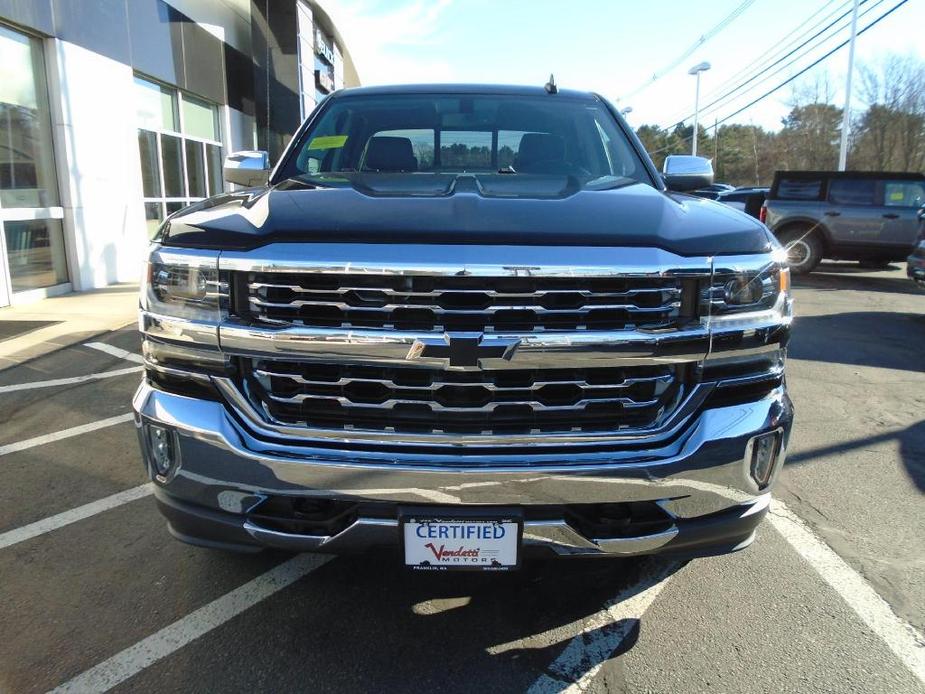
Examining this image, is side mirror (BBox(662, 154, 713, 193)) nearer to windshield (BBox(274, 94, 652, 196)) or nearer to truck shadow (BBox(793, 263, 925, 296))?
windshield (BBox(274, 94, 652, 196))

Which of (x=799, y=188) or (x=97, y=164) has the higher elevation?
(x=97, y=164)

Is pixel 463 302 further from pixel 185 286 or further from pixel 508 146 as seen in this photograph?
pixel 508 146

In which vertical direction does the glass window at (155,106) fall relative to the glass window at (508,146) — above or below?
above

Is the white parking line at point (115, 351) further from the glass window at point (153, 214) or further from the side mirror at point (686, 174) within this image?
the glass window at point (153, 214)

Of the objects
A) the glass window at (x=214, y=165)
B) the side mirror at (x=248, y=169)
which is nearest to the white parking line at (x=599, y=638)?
the side mirror at (x=248, y=169)

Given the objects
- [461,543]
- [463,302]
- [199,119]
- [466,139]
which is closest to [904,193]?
[466,139]

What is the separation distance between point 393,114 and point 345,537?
249 cm

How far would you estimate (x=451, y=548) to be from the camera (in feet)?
6.61

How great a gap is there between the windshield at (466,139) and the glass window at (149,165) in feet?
31.4

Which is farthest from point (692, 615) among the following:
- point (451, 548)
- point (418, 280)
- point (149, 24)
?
point (149, 24)

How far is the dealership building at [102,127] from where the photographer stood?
8.66 meters

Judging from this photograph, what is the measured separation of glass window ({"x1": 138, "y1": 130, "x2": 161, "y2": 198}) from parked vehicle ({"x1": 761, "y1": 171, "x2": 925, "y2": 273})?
11581 mm

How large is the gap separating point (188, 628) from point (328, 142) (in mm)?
2394

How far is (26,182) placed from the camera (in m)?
8.86
